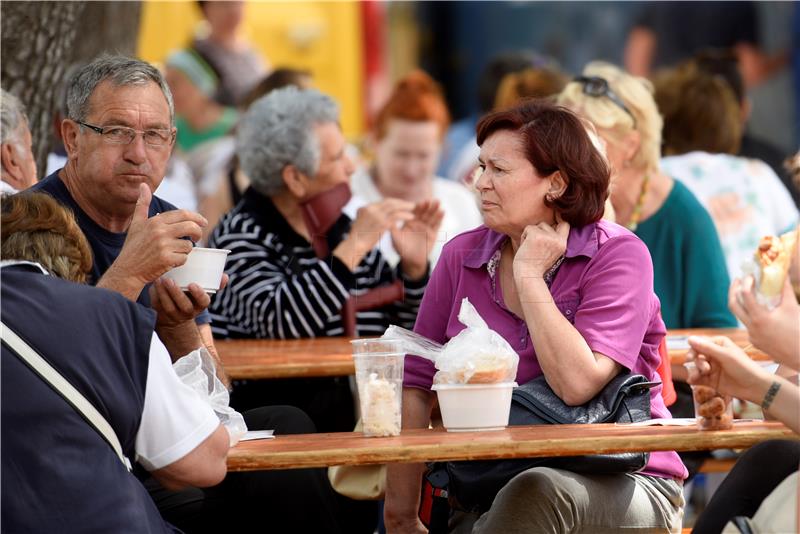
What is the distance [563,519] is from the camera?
2988mm

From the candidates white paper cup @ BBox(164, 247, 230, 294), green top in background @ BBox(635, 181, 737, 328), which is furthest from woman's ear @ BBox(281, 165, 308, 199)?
white paper cup @ BBox(164, 247, 230, 294)

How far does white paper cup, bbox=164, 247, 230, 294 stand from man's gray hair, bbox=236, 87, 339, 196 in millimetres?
1549

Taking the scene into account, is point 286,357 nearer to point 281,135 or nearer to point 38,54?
point 281,135

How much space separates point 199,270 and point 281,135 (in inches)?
67.0

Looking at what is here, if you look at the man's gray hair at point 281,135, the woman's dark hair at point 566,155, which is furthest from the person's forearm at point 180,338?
the man's gray hair at point 281,135

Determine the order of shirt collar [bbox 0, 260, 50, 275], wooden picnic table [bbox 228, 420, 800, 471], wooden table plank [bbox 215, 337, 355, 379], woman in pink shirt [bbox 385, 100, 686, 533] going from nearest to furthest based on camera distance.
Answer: shirt collar [bbox 0, 260, 50, 275], wooden picnic table [bbox 228, 420, 800, 471], woman in pink shirt [bbox 385, 100, 686, 533], wooden table plank [bbox 215, 337, 355, 379]

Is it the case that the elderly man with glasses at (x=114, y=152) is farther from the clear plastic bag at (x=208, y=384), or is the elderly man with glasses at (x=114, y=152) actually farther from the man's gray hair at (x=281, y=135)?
the man's gray hair at (x=281, y=135)

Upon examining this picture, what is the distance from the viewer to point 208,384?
3.04 metres

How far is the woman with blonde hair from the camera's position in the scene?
4.80m

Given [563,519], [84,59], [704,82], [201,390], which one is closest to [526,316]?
[563,519]

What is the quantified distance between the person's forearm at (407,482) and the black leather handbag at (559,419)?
0.21 m

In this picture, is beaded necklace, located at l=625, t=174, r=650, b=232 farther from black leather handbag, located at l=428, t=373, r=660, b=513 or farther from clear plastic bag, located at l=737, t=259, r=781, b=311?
clear plastic bag, located at l=737, t=259, r=781, b=311

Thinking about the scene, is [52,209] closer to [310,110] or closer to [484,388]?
[484,388]

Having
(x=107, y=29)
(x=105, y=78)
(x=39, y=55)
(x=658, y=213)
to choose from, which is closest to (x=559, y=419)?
(x=105, y=78)
